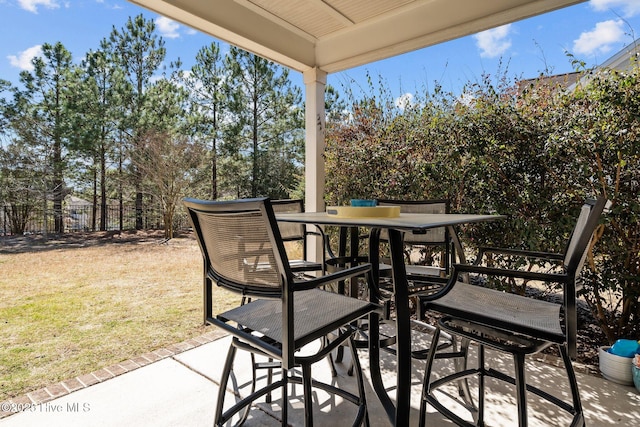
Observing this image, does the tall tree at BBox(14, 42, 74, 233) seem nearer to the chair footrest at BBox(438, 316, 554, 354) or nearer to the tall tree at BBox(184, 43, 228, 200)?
the tall tree at BBox(184, 43, 228, 200)

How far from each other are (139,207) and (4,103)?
2.36m

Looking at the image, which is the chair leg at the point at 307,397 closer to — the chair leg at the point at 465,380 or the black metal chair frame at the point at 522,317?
the black metal chair frame at the point at 522,317

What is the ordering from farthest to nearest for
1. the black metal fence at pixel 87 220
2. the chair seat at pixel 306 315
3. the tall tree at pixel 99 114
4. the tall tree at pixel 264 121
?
the tall tree at pixel 264 121, the tall tree at pixel 99 114, the black metal fence at pixel 87 220, the chair seat at pixel 306 315

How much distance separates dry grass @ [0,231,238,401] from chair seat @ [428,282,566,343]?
2155 millimetres

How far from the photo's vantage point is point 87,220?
17.7ft

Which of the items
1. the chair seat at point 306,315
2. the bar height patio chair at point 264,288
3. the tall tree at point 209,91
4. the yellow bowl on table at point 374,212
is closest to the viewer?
the bar height patio chair at point 264,288

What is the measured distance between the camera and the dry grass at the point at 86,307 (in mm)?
2213

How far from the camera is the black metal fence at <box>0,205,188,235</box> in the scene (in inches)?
171

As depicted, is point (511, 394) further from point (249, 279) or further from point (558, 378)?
point (249, 279)

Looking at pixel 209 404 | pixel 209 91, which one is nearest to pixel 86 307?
pixel 209 404

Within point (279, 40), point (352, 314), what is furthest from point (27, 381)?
point (279, 40)

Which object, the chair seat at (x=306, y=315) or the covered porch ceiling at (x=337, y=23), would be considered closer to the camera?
the chair seat at (x=306, y=315)

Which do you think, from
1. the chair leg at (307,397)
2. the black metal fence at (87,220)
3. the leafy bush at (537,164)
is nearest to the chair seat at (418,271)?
the leafy bush at (537,164)

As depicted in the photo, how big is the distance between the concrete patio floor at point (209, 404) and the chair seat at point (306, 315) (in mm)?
645
